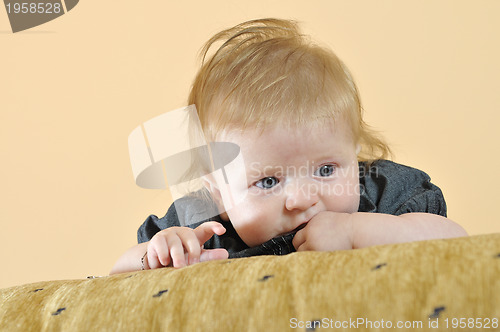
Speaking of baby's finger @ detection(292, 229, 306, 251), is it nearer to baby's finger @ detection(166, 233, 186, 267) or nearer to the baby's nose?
the baby's nose

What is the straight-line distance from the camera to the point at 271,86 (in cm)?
84

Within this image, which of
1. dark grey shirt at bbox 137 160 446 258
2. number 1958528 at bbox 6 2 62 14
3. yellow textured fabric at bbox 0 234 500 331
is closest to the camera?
yellow textured fabric at bbox 0 234 500 331

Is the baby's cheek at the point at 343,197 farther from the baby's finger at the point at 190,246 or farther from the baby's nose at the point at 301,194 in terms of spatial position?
the baby's finger at the point at 190,246

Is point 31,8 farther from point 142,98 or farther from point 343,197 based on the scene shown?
point 343,197

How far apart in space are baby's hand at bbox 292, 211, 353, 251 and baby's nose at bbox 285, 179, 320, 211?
0.13 feet

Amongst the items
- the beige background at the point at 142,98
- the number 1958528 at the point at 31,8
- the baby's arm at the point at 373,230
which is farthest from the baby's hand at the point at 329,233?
the number 1958528 at the point at 31,8

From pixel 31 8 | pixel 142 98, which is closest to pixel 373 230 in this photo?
pixel 142 98

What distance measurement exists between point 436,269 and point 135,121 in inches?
62.3

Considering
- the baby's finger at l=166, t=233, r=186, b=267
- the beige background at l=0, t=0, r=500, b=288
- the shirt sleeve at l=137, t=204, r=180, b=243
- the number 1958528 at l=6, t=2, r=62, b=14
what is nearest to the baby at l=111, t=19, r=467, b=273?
the baby's finger at l=166, t=233, r=186, b=267

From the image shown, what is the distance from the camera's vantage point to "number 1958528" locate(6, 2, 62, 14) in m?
1.73

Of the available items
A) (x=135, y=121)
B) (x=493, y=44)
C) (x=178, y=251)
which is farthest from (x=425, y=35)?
(x=178, y=251)

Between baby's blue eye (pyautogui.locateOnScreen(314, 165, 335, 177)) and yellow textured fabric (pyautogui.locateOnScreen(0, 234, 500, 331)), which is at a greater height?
yellow textured fabric (pyautogui.locateOnScreen(0, 234, 500, 331))

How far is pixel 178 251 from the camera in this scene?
2.23ft

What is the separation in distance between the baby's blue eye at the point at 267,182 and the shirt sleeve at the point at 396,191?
0.70 ft
